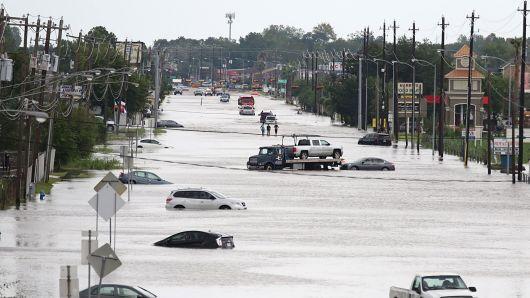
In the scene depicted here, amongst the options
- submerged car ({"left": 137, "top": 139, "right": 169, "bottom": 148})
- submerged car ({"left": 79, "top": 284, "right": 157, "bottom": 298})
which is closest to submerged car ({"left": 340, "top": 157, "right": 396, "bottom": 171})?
submerged car ({"left": 137, "top": 139, "right": 169, "bottom": 148})

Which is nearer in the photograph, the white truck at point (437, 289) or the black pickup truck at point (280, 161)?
the white truck at point (437, 289)

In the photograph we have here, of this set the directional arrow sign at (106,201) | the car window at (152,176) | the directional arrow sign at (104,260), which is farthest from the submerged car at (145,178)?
the directional arrow sign at (104,260)

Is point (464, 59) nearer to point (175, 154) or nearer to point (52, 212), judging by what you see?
→ point (175, 154)

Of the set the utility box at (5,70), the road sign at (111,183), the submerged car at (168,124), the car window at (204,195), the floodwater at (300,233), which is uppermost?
the utility box at (5,70)

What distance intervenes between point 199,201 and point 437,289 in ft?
118

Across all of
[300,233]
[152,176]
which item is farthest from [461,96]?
[300,233]

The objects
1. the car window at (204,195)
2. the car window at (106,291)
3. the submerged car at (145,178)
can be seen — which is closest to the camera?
the car window at (106,291)

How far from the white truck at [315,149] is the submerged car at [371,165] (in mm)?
1631

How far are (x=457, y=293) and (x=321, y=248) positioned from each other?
1838 cm

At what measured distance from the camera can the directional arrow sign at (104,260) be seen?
32562mm

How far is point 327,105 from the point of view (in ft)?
656

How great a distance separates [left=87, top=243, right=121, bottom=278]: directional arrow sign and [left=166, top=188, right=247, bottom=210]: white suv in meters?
37.8

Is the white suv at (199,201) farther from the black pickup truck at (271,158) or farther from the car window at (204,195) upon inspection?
the black pickup truck at (271,158)

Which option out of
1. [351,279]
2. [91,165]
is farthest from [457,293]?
[91,165]
